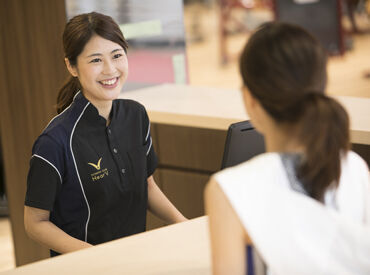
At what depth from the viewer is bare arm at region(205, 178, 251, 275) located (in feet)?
3.97

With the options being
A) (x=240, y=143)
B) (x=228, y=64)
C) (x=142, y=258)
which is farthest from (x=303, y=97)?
(x=228, y=64)

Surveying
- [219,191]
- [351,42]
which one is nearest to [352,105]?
[219,191]

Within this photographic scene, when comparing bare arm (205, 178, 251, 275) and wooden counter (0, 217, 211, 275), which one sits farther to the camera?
wooden counter (0, 217, 211, 275)

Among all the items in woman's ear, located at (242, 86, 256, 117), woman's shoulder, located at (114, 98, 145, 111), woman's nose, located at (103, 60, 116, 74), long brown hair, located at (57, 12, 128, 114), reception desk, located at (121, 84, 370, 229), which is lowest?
reception desk, located at (121, 84, 370, 229)

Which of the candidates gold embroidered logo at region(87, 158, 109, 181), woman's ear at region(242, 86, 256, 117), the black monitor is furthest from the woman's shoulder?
woman's ear at region(242, 86, 256, 117)

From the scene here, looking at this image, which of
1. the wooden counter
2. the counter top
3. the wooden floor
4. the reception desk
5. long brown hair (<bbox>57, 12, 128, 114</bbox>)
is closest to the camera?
the wooden counter

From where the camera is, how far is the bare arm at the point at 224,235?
1.21 meters

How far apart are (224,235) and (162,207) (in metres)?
1.09

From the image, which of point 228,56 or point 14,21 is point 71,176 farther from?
point 228,56

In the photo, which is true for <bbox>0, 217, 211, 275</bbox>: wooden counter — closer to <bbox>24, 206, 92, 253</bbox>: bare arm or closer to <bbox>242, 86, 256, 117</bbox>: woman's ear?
<bbox>24, 206, 92, 253</bbox>: bare arm

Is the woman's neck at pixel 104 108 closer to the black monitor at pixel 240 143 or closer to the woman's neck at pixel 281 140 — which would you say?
the black monitor at pixel 240 143

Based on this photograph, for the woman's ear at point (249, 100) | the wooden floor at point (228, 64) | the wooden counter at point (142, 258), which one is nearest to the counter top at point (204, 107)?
the wooden counter at point (142, 258)

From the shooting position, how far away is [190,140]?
3.12 metres

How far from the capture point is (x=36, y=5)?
3.47 metres
